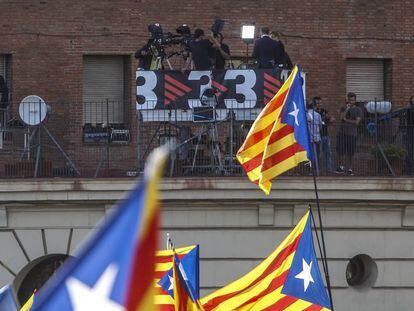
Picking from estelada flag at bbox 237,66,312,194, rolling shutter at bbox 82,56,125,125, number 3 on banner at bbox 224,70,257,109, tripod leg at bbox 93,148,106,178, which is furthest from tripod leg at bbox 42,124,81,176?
estelada flag at bbox 237,66,312,194

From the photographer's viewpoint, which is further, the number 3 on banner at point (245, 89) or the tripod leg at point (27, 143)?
the tripod leg at point (27, 143)

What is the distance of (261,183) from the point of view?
16109 mm

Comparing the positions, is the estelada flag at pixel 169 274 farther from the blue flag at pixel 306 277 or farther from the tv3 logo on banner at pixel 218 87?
the tv3 logo on banner at pixel 218 87

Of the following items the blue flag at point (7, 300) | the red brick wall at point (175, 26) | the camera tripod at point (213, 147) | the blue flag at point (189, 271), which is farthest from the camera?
the red brick wall at point (175, 26)

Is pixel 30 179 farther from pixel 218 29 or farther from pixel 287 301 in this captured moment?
pixel 287 301

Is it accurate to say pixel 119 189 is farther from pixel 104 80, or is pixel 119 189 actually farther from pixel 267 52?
pixel 104 80

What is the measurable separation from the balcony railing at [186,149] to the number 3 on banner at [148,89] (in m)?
0.09

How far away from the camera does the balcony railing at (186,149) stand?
20266mm

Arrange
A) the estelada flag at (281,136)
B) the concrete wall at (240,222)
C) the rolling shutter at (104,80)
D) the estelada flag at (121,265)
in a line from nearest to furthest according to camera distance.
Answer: the estelada flag at (121,265) → the estelada flag at (281,136) → the concrete wall at (240,222) → the rolling shutter at (104,80)

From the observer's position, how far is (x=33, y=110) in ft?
67.7

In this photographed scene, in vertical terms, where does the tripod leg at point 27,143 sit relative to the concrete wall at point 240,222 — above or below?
above

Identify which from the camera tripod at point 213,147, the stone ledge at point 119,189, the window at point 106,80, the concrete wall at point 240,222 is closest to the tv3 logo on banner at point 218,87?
the camera tripod at point 213,147

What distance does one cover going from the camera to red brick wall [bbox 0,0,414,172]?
22500 millimetres

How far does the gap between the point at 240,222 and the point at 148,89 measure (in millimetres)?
2481
